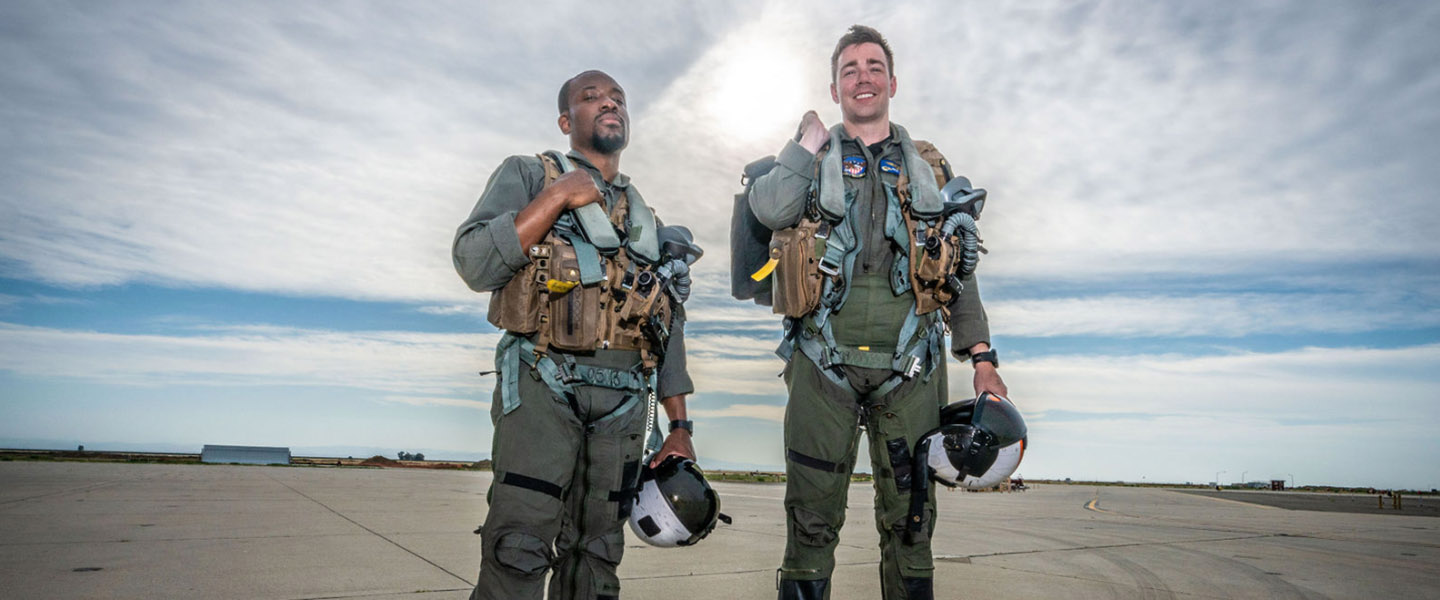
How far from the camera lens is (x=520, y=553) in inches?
87.2

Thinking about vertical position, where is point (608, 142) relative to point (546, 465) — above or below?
above

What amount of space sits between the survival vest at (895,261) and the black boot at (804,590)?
0.69 metres

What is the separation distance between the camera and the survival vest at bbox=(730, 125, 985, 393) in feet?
8.92

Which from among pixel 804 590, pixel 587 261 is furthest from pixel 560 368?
pixel 804 590

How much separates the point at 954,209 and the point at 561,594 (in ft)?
6.46

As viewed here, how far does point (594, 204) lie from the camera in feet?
8.70

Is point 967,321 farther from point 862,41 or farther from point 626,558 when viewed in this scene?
point 626,558

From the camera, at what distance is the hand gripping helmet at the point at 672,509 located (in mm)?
2602

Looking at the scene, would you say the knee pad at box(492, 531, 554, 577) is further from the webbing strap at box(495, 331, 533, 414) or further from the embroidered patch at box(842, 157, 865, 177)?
the embroidered patch at box(842, 157, 865, 177)

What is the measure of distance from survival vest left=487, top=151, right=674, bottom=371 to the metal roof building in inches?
1499

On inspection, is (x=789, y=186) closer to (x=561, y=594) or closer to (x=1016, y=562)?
(x=561, y=594)

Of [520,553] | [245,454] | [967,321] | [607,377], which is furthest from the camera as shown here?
[245,454]

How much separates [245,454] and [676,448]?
40982 millimetres

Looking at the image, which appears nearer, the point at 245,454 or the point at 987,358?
the point at 987,358
